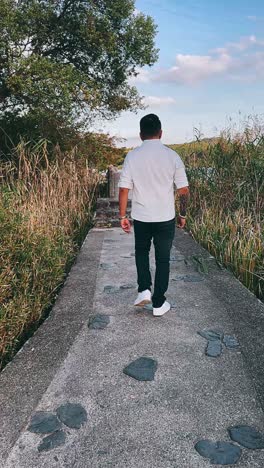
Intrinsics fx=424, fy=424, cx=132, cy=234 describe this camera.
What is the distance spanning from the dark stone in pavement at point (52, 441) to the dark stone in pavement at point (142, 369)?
578 mm

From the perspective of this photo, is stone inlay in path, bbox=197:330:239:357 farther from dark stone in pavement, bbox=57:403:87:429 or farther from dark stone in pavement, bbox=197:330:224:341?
dark stone in pavement, bbox=57:403:87:429

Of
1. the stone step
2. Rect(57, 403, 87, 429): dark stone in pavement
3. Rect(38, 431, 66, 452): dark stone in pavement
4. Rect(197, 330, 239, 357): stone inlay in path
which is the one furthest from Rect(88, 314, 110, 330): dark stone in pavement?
the stone step

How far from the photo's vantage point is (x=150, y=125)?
304 cm

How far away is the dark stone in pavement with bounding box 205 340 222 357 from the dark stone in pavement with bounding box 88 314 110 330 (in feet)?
2.56

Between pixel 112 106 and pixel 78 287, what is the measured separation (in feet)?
24.7

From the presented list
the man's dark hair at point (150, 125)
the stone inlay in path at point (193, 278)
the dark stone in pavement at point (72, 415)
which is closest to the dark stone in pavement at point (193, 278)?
the stone inlay in path at point (193, 278)

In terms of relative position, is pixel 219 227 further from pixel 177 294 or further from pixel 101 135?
pixel 101 135

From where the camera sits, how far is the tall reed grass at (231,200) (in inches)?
179

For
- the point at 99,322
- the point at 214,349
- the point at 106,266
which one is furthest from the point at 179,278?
the point at 214,349

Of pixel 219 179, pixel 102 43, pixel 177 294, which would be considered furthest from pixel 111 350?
pixel 102 43

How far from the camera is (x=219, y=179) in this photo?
6832 mm

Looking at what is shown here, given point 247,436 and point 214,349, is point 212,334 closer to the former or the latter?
point 214,349

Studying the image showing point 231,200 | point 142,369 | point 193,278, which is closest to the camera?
point 142,369

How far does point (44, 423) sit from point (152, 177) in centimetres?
176
